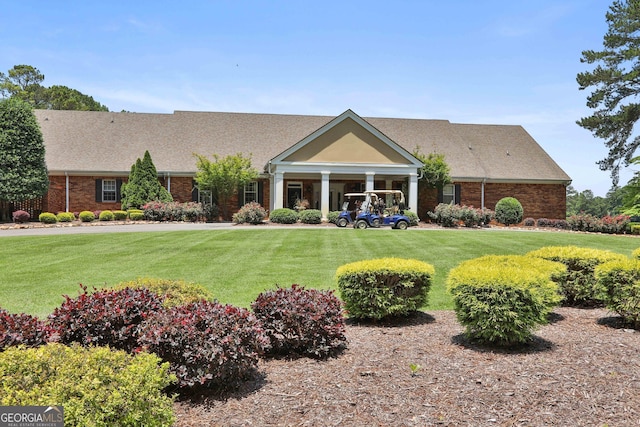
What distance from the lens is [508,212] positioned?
2842 cm

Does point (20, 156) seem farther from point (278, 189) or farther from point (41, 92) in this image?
point (41, 92)

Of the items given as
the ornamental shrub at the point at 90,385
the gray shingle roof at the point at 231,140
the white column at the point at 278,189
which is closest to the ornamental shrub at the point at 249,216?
the white column at the point at 278,189

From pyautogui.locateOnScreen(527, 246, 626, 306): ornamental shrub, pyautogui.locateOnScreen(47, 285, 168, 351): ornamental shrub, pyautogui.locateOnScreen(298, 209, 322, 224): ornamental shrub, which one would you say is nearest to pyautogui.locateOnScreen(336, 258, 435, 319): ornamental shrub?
pyautogui.locateOnScreen(527, 246, 626, 306): ornamental shrub

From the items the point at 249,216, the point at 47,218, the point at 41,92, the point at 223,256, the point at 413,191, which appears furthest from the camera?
the point at 41,92

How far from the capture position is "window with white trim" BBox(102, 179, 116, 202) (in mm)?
28781

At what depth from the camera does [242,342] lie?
4227 mm

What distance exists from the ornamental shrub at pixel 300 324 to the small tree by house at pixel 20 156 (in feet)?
81.6

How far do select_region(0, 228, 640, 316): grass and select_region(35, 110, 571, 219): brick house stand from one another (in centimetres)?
851

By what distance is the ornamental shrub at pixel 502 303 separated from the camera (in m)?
5.04

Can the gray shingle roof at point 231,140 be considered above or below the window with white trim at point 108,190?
above

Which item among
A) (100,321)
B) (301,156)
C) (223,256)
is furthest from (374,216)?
(100,321)

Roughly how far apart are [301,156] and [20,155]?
15309mm

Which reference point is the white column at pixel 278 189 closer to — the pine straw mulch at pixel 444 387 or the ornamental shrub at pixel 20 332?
the pine straw mulch at pixel 444 387

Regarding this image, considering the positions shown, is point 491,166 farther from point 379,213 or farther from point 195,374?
point 195,374
